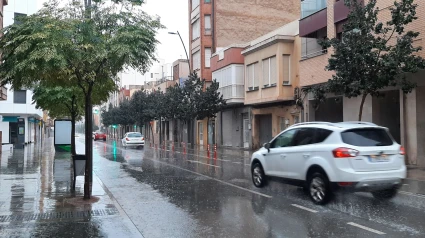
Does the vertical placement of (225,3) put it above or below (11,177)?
above

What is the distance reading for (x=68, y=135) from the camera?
3422cm

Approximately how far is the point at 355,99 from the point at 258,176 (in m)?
11.0

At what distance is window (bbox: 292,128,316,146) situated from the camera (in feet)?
33.2

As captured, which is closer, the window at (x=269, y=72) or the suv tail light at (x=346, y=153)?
the suv tail light at (x=346, y=153)

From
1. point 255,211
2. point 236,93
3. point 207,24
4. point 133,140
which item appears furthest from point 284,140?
point 207,24

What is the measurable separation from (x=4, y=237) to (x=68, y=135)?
28.5 meters

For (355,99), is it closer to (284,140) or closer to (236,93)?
(284,140)

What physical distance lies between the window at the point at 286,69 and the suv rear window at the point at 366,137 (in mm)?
18294

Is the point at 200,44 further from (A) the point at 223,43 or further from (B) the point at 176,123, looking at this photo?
(B) the point at 176,123

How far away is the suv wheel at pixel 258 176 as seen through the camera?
39.3 feet

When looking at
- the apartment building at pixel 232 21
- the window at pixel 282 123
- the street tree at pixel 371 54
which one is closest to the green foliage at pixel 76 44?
the street tree at pixel 371 54

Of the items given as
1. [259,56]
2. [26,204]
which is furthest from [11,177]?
[259,56]

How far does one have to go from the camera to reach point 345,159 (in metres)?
8.96

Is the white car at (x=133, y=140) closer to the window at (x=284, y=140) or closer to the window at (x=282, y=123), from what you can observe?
the window at (x=282, y=123)
